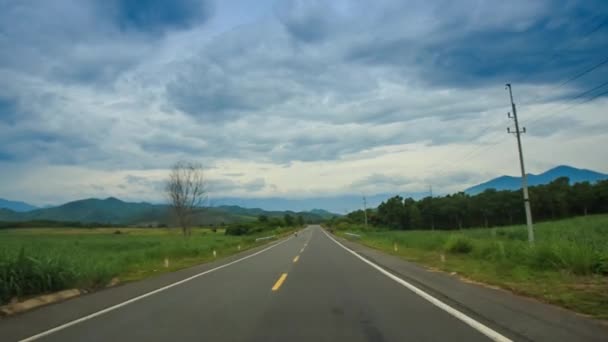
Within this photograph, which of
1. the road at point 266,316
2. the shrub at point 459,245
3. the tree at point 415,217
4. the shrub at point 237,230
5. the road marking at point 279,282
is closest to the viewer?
the road at point 266,316

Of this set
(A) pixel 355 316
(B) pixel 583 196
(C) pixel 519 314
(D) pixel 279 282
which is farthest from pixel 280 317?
(B) pixel 583 196

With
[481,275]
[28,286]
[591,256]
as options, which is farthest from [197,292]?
[591,256]

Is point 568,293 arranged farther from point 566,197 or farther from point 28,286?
point 566,197

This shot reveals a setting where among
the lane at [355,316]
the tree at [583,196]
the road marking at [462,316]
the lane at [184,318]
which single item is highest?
the tree at [583,196]

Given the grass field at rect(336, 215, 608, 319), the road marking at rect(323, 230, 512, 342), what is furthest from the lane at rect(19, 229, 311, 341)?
the grass field at rect(336, 215, 608, 319)

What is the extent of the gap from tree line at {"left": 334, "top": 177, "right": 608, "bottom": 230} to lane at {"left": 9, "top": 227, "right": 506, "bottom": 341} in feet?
301

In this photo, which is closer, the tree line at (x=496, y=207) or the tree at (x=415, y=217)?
the tree line at (x=496, y=207)

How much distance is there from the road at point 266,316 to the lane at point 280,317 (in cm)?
1

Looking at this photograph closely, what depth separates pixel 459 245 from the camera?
20672 millimetres

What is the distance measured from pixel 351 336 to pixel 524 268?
8.96 m

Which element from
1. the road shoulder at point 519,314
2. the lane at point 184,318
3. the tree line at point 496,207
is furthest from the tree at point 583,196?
the lane at point 184,318

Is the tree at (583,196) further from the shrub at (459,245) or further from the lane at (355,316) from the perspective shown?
the lane at (355,316)

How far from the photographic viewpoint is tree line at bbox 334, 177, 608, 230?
87.1m

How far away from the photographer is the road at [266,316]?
19.0ft
